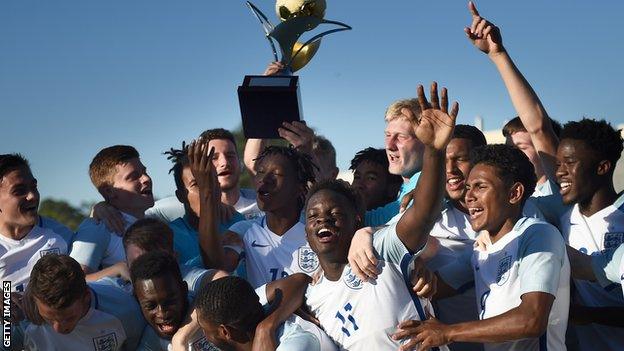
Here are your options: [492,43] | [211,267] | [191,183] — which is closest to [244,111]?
[191,183]

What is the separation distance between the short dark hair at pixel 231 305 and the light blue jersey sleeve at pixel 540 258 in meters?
1.43

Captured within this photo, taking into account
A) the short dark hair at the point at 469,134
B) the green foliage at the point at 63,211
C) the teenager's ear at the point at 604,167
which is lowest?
the green foliage at the point at 63,211

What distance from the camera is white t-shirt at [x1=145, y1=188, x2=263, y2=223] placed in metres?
7.79

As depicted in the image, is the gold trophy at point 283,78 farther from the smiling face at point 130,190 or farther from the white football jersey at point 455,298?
the white football jersey at point 455,298

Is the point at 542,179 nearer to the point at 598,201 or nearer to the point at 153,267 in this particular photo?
the point at 598,201

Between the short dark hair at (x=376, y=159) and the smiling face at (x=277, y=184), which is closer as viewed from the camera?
the smiling face at (x=277, y=184)

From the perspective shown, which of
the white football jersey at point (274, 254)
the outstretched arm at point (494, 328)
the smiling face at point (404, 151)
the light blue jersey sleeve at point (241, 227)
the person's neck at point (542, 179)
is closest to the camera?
the outstretched arm at point (494, 328)

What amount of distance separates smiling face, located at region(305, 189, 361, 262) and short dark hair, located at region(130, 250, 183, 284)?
1.03m

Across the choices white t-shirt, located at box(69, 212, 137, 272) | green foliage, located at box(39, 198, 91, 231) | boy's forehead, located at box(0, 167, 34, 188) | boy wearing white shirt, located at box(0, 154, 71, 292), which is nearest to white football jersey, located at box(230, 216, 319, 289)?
white t-shirt, located at box(69, 212, 137, 272)

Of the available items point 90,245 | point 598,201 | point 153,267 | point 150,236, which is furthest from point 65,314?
point 598,201

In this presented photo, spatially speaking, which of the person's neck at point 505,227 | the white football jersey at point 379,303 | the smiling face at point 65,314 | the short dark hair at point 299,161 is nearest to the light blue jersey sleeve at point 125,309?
the smiling face at point 65,314

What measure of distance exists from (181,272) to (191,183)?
1.17m

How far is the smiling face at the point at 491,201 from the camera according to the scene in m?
5.42

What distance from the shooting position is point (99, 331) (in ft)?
19.9
